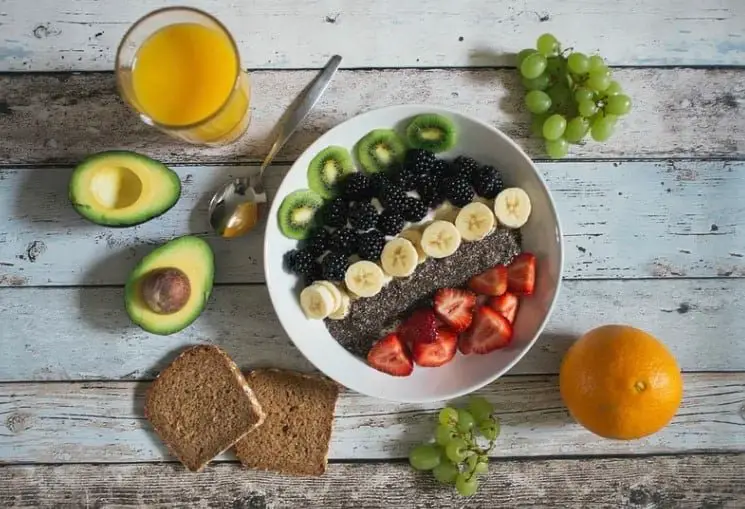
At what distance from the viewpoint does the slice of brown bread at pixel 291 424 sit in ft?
4.67

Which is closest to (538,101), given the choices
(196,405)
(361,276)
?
(361,276)

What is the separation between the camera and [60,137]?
144 cm

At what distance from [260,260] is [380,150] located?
0.34 metres

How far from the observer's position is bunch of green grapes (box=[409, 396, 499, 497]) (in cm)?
137

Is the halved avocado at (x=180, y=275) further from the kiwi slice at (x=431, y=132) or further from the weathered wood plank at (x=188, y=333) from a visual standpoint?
the kiwi slice at (x=431, y=132)

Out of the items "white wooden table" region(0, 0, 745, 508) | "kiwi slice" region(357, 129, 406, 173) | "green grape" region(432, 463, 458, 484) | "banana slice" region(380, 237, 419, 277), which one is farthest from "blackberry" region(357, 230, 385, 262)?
"green grape" region(432, 463, 458, 484)

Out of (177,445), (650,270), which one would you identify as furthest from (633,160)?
(177,445)

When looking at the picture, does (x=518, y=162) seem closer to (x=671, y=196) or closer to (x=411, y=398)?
(x=671, y=196)

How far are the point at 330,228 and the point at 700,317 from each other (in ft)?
2.65

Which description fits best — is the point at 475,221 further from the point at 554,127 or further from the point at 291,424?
the point at 291,424

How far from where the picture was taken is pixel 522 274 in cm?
136

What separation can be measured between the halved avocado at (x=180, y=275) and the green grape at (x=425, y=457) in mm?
526

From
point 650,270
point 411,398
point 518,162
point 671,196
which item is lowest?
point 411,398

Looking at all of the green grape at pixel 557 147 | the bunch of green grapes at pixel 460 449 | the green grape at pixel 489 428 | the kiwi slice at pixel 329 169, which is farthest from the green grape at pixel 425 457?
the green grape at pixel 557 147
